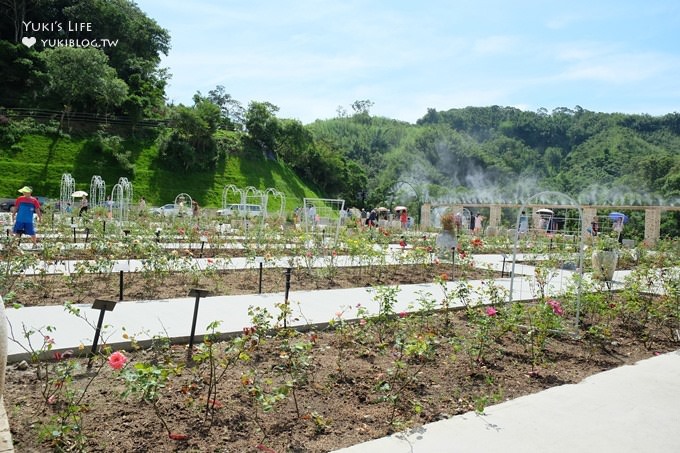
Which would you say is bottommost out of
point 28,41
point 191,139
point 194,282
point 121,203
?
point 194,282

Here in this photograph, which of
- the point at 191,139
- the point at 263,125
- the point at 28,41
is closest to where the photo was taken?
the point at 191,139

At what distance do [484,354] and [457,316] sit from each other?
61.3 inches

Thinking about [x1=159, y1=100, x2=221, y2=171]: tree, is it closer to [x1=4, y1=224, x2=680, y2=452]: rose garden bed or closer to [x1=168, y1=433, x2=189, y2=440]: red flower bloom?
[x1=4, y1=224, x2=680, y2=452]: rose garden bed

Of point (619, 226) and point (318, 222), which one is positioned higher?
point (619, 226)

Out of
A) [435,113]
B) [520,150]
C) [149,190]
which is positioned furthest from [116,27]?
[435,113]

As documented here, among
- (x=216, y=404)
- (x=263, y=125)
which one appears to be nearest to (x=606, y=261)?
(x=216, y=404)

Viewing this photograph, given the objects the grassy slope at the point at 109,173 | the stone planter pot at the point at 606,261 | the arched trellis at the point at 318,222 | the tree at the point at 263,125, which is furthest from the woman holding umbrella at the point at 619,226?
the tree at the point at 263,125

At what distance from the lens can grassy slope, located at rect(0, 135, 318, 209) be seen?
31.9 m

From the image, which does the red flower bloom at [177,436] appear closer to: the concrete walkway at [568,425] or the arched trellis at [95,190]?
the concrete walkway at [568,425]

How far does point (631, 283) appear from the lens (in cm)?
672

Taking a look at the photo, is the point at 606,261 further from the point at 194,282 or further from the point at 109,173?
the point at 109,173

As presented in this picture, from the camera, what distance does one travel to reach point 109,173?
116 feet

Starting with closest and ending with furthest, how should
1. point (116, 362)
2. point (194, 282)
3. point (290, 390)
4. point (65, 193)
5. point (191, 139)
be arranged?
point (116, 362), point (290, 390), point (194, 282), point (65, 193), point (191, 139)

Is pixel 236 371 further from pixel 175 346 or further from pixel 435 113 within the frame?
pixel 435 113
